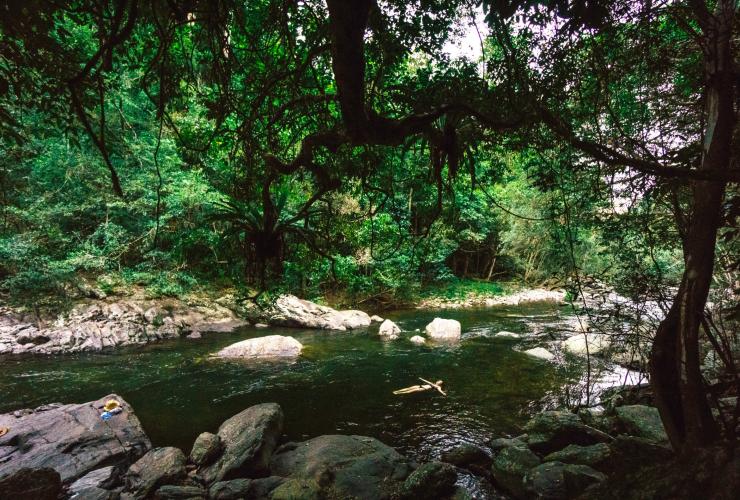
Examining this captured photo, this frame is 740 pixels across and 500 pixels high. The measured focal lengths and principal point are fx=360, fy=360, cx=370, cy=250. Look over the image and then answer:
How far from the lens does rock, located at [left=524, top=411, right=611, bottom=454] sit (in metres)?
4.38

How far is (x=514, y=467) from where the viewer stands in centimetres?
387

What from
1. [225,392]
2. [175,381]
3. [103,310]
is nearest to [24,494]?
[225,392]

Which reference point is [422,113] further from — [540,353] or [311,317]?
[311,317]

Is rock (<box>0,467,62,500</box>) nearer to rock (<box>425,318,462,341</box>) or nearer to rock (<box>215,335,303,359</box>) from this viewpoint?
rock (<box>215,335,303,359</box>)

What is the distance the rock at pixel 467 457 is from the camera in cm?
440

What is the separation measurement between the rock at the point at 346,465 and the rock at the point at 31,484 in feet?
7.07

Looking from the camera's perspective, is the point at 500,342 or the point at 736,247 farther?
the point at 500,342

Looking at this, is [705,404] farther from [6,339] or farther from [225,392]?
[6,339]

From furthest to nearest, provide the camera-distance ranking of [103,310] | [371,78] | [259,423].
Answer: [103,310] < [259,423] < [371,78]

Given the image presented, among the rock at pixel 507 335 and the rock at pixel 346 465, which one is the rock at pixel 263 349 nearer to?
the rock at pixel 346 465

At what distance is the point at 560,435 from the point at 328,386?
14.5 ft

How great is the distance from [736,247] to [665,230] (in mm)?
1608

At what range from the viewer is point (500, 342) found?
1053 centimetres

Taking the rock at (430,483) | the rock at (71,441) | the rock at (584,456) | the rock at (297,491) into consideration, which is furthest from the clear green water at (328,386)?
the rock at (297,491)
